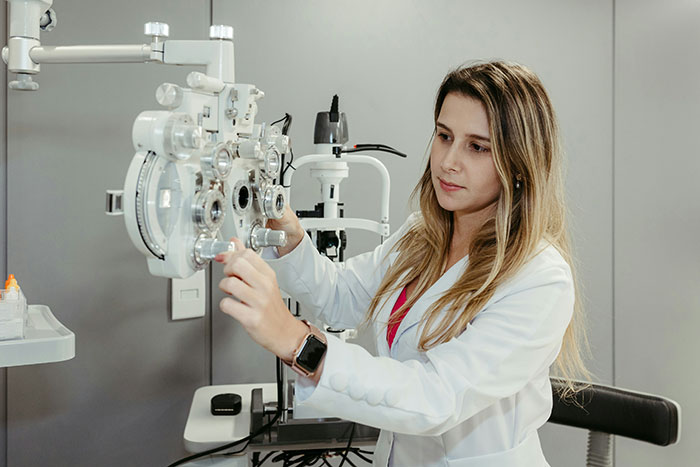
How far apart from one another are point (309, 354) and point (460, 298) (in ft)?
1.20

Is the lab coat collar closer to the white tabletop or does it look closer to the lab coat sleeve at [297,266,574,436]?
Answer: the lab coat sleeve at [297,266,574,436]

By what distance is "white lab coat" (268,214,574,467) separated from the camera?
0.89 meters

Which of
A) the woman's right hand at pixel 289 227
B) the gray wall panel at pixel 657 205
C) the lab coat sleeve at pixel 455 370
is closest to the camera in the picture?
the lab coat sleeve at pixel 455 370

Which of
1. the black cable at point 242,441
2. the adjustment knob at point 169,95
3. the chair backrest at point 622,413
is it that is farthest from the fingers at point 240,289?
the chair backrest at point 622,413

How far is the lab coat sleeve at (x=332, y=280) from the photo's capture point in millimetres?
1352

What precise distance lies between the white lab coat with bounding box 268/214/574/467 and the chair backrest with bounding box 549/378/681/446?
1.08ft

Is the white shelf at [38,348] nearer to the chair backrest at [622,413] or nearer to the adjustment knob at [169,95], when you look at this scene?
the adjustment knob at [169,95]

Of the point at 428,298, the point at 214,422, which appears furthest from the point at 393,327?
the point at 214,422

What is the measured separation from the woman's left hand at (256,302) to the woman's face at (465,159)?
1.51 ft

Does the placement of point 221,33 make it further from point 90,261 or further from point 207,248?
point 90,261

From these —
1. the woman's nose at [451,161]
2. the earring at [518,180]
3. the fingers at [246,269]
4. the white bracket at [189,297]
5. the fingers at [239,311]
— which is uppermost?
the woman's nose at [451,161]

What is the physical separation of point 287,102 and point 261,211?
4.07 ft

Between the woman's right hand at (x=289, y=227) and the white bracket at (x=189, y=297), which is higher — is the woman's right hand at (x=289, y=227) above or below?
above

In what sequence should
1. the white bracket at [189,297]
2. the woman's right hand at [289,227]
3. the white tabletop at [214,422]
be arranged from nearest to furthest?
the woman's right hand at [289,227] → the white tabletop at [214,422] → the white bracket at [189,297]
